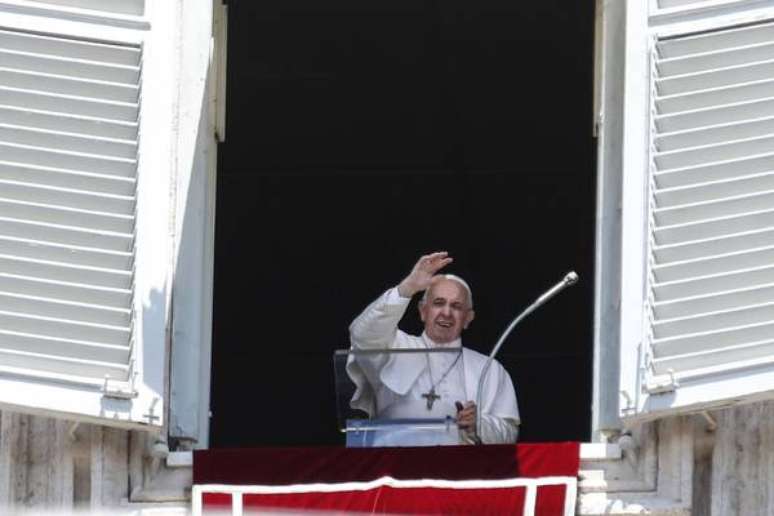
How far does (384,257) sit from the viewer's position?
1284 cm

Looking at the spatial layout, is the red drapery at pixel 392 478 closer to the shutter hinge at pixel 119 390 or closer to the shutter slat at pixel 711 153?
the shutter hinge at pixel 119 390

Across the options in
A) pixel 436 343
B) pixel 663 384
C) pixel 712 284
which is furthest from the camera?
pixel 436 343

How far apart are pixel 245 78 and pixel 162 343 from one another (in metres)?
3.82

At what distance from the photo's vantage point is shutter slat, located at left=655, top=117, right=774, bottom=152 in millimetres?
8031

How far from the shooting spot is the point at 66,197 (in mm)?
8047

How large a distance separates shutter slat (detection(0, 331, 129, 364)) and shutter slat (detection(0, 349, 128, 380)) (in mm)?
12

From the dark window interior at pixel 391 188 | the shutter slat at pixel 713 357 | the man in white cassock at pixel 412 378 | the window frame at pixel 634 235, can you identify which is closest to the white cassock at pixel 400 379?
the man in white cassock at pixel 412 378

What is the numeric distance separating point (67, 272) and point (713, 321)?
146 centimetres

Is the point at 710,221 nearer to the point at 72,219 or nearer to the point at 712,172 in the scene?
the point at 712,172

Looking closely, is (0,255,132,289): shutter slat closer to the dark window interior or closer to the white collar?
the white collar

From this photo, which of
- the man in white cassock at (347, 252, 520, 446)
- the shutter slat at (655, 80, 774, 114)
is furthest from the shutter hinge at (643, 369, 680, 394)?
the man in white cassock at (347, 252, 520, 446)

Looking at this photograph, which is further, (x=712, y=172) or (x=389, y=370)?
(x=389, y=370)

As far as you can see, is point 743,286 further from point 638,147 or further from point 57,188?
point 57,188

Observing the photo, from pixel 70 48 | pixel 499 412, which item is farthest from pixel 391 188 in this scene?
pixel 70 48
